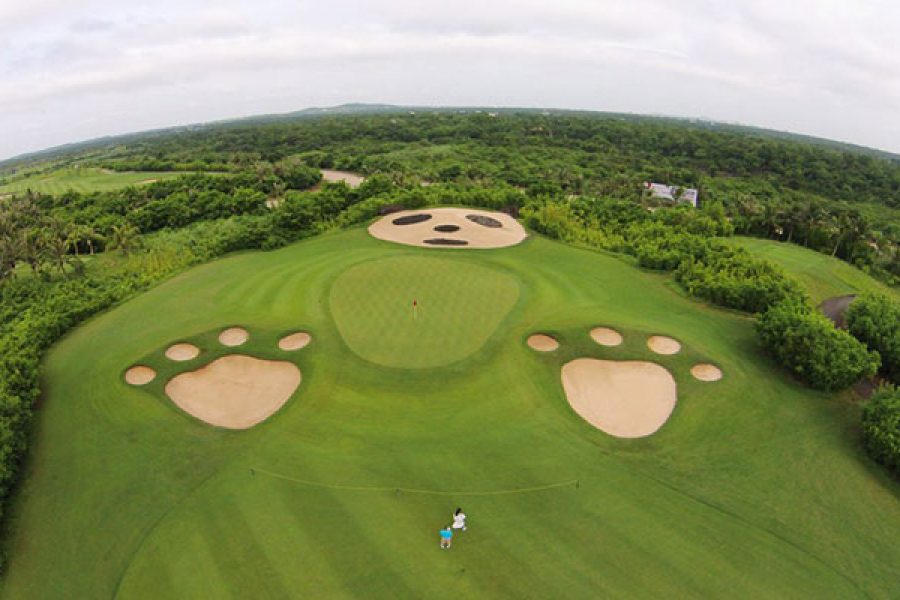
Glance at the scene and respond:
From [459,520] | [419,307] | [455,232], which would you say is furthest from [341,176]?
[459,520]

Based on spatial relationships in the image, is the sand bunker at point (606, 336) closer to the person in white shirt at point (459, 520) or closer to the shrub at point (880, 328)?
the shrub at point (880, 328)

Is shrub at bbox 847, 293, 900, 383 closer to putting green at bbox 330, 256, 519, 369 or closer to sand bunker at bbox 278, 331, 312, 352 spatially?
putting green at bbox 330, 256, 519, 369

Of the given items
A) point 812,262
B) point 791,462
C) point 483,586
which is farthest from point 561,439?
point 812,262

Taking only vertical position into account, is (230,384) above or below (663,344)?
below

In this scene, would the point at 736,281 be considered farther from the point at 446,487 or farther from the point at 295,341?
the point at 295,341

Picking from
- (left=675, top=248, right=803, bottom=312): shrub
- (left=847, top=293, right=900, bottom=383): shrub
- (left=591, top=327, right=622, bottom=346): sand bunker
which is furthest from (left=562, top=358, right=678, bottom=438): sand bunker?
(left=847, top=293, right=900, bottom=383): shrub

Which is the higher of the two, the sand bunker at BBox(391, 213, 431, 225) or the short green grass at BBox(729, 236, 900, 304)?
the sand bunker at BBox(391, 213, 431, 225)
